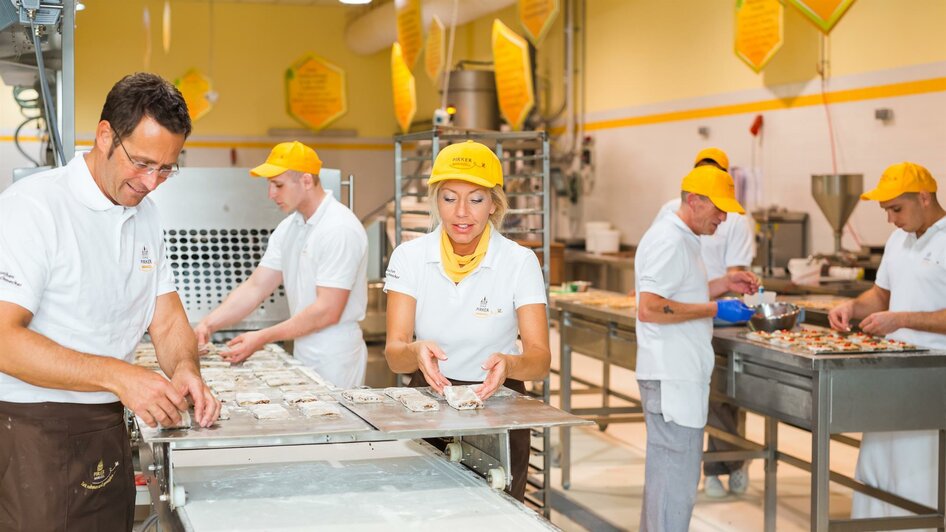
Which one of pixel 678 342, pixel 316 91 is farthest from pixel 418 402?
pixel 316 91

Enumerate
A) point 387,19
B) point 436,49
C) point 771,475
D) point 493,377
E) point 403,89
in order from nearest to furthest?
point 493,377, point 771,475, point 436,49, point 403,89, point 387,19

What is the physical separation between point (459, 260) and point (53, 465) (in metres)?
1.20

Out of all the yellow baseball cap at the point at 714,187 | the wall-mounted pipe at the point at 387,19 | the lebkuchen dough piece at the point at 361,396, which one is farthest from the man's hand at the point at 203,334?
the wall-mounted pipe at the point at 387,19

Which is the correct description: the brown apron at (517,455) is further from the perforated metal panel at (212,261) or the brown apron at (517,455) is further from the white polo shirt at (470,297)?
the perforated metal panel at (212,261)

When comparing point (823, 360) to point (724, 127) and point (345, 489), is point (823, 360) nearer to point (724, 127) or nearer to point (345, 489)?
point (345, 489)

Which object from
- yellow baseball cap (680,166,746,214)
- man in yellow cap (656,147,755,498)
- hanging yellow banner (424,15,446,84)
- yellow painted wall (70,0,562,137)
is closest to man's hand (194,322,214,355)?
yellow baseball cap (680,166,746,214)

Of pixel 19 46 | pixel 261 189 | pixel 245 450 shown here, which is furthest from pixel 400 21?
pixel 245 450

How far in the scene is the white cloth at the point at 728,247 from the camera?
544 centimetres

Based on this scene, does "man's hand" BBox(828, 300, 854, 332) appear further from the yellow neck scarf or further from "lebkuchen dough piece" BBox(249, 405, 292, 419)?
"lebkuchen dough piece" BBox(249, 405, 292, 419)

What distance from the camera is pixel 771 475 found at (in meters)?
4.64

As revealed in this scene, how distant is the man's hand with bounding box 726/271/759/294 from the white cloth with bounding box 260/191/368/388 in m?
1.99

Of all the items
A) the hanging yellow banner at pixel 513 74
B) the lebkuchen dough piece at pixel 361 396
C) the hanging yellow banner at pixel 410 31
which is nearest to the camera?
the lebkuchen dough piece at pixel 361 396

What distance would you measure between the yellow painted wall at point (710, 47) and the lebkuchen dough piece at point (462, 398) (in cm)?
491

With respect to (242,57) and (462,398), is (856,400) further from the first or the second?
(242,57)
